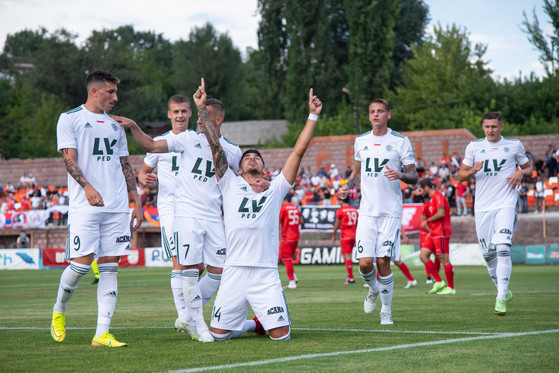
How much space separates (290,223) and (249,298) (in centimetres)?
1218

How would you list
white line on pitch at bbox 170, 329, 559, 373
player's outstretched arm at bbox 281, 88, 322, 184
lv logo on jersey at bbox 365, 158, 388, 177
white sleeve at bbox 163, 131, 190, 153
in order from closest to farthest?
1. white line on pitch at bbox 170, 329, 559, 373
2. player's outstretched arm at bbox 281, 88, 322, 184
3. white sleeve at bbox 163, 131, 190, 153
4. lv logo on jersey at bbox 365, 158, 388, 177

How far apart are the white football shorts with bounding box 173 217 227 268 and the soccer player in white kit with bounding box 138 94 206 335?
0.67ft

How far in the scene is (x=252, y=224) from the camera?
760cm

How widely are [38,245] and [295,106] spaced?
95.8 ft

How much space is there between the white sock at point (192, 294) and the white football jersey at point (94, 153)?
970 mm

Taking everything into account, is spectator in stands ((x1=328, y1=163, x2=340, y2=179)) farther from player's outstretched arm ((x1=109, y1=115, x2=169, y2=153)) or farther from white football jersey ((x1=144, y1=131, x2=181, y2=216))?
player's outstretched arm ((x1=109, y1=115, x2=169, y2=153))

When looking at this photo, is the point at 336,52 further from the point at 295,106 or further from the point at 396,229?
the point at 396,229

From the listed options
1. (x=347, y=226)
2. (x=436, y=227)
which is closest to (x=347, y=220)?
(x=347, y=226)

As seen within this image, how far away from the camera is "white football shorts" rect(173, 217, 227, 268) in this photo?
7.87m

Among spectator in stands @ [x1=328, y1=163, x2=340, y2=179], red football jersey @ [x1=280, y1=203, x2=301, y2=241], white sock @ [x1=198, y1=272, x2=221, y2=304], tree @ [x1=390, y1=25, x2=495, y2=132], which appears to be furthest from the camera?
tree @ [x1=390, y1=25, x2=495, y2=132]

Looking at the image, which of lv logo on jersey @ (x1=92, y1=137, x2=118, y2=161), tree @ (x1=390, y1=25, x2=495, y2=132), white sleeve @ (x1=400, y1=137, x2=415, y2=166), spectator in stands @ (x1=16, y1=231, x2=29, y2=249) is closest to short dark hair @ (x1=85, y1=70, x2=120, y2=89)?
lv logo on jersey @ (x1=92, y1=137, x2=118, y2=161)

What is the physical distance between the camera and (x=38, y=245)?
39062 millimetres

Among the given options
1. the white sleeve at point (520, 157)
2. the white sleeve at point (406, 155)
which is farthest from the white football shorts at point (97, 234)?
the white sleeve at point (520, 157)

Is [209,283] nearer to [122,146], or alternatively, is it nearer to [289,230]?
[122,146]
